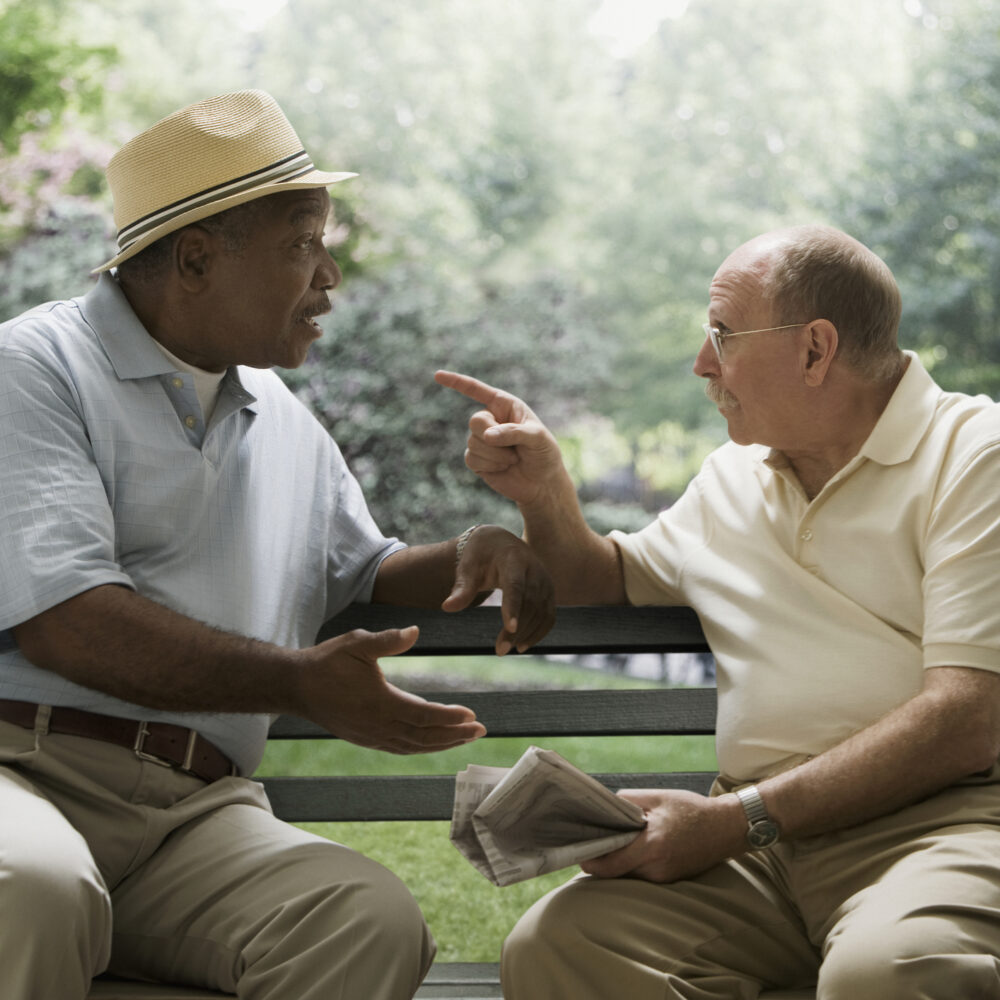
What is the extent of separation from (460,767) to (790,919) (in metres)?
5.63

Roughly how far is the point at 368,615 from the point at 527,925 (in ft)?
2.71

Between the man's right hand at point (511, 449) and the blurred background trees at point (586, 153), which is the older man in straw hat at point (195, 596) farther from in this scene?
the blurred background trees at point (586, 153)

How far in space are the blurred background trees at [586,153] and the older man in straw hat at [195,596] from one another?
303 inches

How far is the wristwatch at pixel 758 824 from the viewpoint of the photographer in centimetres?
210

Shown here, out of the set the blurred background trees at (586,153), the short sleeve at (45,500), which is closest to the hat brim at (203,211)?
the short sleeve at (45,500)

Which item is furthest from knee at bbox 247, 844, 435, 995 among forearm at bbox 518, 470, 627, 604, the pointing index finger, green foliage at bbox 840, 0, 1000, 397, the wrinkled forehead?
green foliage at bbox 840, 0, 1000, 397

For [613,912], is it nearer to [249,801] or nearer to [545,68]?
[249,801]

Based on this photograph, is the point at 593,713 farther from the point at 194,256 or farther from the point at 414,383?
the point at 414,383

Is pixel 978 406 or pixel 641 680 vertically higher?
pixel 978 406

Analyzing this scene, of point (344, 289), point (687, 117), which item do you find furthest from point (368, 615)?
point (687, 117)

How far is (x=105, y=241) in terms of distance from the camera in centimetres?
998

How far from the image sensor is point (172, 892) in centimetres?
214

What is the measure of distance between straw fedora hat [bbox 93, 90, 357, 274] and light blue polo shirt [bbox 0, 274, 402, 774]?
0.16 m

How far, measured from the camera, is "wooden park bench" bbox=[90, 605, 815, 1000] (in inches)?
105
